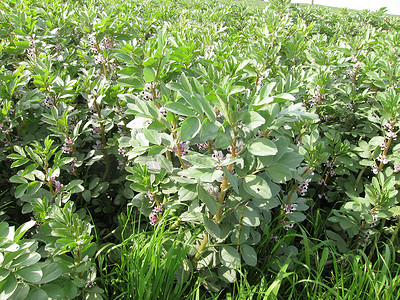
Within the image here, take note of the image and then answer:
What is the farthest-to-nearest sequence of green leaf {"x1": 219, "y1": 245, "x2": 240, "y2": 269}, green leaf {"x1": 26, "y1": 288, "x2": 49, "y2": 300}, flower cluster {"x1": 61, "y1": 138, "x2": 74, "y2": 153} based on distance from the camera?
flower cluster {"x1": 61, "y1": 138, "x2": 74, "y2": 153}, green leaf {"x1": 219, "y1": 245, "x2": 240, "y2": 269}, green leaf {"x1": 26, "y1": 288, "x2": 49, "y2": 300}

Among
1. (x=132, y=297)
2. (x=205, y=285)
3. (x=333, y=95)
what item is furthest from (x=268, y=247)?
(x=333, y=95)

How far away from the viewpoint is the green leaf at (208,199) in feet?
4.78

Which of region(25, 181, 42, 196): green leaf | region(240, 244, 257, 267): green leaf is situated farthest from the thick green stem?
region(25, 181, 42, 196): green leaf

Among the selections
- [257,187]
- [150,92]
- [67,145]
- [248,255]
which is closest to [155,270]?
[248,255]

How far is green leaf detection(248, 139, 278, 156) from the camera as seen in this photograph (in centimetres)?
127

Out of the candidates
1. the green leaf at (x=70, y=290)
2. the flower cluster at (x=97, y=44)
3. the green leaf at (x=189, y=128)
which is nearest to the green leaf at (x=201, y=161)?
the green leaf at (x=189, y=128)

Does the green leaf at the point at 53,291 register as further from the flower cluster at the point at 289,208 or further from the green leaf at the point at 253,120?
the flower cluster at the point at 289,208

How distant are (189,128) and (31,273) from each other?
36.1 inches

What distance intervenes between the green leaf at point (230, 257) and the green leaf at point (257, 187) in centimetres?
46

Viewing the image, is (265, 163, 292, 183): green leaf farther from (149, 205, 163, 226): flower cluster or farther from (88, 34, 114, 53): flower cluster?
(88, 34, 114, 53): flower cluster

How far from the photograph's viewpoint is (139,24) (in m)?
3.45

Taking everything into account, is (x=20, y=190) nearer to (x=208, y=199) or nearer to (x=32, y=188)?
(x=32, y=188)

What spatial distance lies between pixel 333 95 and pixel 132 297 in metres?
2.39

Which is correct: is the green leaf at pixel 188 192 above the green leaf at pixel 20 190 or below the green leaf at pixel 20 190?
above
